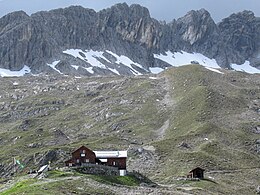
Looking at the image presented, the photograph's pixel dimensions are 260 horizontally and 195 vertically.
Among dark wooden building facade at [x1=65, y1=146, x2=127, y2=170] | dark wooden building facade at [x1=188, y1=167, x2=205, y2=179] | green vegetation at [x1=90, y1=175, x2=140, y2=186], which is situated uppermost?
dark wooden building facade at [x1=65, y1=146, x2=127, y2=170]

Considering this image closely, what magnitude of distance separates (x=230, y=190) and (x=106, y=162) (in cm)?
2927

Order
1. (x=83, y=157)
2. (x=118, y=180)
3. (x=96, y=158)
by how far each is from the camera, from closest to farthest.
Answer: (x=118, y=180) → (x=83, y=157) → (x=96, y=158)

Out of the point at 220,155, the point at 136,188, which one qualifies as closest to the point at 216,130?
the point at 220,155

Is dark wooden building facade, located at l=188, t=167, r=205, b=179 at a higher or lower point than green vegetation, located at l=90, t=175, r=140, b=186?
lower

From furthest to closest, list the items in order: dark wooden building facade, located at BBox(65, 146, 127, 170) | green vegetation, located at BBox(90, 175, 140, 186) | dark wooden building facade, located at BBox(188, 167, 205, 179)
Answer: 1. dark wooden building facade, located at BBox(188, 167, 205, 179)
2. dark wooden building facade, located at BBox(65, 146, 127, 170)
3. green vegetation, located at BBox(90, 175, 140, 186)

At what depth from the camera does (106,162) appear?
105250mm

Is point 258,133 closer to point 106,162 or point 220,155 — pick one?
point 220,155

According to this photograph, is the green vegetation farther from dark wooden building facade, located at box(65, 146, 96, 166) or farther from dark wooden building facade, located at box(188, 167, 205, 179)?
dark wooden building facade, located at box(188, 167, 205, 179)

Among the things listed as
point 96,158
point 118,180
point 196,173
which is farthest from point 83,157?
point 196,173

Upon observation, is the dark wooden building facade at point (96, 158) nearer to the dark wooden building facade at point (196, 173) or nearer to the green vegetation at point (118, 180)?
the green vegetation at point (118, 180)

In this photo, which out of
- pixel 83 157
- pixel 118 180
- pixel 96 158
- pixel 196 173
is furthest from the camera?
pixel 196 173

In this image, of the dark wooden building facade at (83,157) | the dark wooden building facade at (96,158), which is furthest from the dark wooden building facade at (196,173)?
the dark wooden building facade at (83,157)

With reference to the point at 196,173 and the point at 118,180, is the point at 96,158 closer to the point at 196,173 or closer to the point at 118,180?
the point at 118,180

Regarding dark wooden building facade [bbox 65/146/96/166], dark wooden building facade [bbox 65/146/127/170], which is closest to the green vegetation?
dark wooden building facade [bbox 65/146/127/170]
